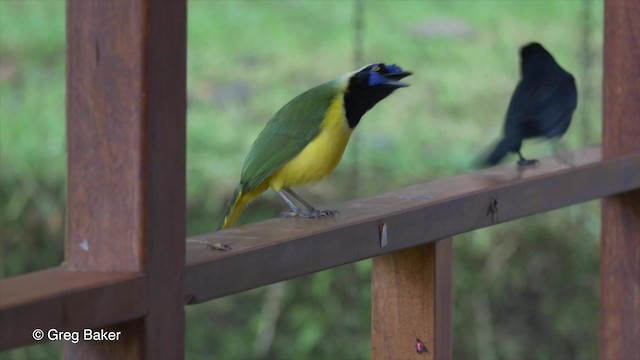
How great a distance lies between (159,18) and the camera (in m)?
1.18

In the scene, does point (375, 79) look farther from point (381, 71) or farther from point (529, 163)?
point (529, 163)

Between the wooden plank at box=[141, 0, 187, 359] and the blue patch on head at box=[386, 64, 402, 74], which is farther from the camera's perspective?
the blue patch on head at box=[386, 64, 402, 74]

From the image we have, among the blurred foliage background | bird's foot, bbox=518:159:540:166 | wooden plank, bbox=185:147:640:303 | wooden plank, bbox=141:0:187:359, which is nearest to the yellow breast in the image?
wooden plank, bbox=185:147:640:303

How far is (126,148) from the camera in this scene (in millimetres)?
1175

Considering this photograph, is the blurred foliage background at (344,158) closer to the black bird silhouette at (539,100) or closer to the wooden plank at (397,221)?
the black bird silhouette at (539,100)

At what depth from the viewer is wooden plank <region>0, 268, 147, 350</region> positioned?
105 cm

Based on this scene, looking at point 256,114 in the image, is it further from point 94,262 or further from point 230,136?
point 94,262

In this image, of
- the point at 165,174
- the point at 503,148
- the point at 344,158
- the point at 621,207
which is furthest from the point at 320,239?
the point at 344,158

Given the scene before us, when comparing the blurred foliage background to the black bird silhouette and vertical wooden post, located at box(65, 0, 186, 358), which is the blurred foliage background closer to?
the black bird silhouette

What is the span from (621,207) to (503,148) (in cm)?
23

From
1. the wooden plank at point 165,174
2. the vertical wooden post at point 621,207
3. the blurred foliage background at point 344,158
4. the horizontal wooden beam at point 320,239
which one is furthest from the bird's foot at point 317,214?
the blurred foliage background at point 344,158

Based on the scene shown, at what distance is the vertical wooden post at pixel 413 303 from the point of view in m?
1.75

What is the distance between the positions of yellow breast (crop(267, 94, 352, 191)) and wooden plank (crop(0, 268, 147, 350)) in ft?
2.41

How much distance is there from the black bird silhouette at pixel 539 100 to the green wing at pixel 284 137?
48cm
